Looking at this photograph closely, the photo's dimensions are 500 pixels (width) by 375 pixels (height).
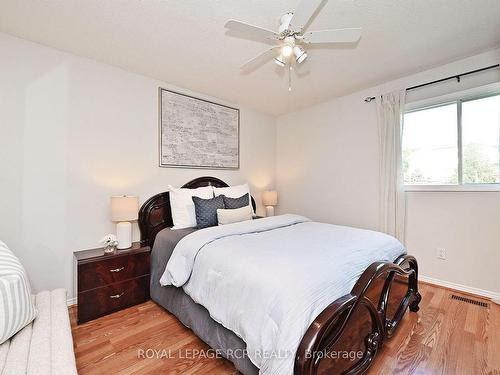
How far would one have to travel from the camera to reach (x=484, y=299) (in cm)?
236

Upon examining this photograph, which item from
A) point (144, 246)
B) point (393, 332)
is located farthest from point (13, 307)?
point (393, 332)

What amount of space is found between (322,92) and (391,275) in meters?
2.52

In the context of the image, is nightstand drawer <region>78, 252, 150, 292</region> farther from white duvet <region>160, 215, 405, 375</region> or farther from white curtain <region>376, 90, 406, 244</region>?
white curtain <region>376, 90, 406, 244</region>

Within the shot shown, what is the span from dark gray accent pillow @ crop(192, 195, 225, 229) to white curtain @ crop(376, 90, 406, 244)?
206cm

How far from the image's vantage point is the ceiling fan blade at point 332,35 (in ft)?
5.30

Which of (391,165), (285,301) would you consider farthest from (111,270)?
(391,165)

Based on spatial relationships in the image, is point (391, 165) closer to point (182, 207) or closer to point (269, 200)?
point (269, 200)

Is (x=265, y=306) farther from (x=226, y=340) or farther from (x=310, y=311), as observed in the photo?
(x=226, y=340)

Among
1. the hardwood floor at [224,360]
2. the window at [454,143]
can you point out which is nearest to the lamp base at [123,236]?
the hardwood floor at [224,360]

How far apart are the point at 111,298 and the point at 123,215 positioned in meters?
0.74

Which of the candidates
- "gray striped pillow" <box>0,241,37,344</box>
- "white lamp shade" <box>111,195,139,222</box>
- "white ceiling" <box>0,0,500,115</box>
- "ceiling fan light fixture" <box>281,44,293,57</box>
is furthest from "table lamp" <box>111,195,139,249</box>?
"ceiling fan light fixture" <box>281,44,293,57</box>

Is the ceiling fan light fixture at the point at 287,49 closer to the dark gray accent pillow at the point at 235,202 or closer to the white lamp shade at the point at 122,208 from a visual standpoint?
the dark gray accent pillow at the point at 235,202

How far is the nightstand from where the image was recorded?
2.00 meters

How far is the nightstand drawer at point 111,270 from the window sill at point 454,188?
3.08m
